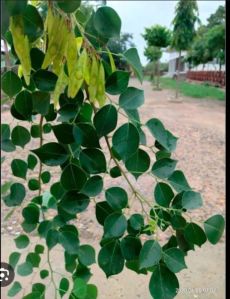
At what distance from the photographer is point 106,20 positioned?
23 cm

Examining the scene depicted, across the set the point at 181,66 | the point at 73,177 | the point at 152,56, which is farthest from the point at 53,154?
the point at 181,66

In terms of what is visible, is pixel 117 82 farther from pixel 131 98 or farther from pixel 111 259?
pixel 111 259

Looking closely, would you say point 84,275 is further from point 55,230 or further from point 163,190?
point 163,190

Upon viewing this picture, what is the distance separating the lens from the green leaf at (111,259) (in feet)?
0.91

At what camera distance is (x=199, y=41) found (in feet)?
27.4

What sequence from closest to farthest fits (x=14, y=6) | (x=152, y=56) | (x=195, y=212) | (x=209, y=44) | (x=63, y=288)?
(x=14, y=6) < (x=63, y=288) < (x=195, y=212) < (x=152, y=56) < (x=209, y=44)

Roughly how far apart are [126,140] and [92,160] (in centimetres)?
3

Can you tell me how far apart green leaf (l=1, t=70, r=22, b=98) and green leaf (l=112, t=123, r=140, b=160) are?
89mm

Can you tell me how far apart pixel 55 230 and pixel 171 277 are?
147mm

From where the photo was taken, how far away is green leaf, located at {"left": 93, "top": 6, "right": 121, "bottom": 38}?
22 cm

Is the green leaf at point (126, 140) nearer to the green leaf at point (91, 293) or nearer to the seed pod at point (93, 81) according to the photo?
the seed pod at point (93, 81)

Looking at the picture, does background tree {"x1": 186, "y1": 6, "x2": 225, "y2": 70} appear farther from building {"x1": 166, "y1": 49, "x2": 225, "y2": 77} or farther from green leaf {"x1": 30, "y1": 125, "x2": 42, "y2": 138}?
green leaf {"x1": 30, "y1": 125, "x2": 42, "y2": 138}

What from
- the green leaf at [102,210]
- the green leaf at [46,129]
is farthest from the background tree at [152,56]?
the green leaf at [102,210]

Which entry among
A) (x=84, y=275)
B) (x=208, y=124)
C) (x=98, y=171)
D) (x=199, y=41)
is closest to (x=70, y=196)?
(x=98, y=171)
